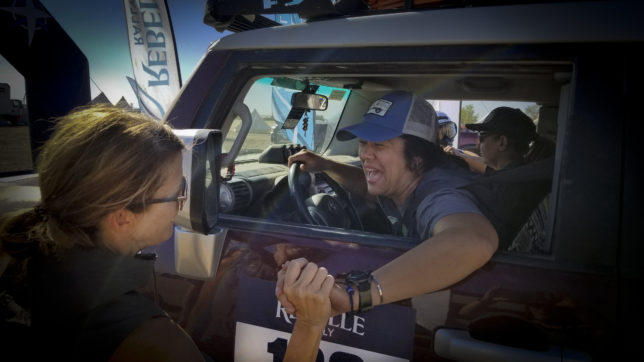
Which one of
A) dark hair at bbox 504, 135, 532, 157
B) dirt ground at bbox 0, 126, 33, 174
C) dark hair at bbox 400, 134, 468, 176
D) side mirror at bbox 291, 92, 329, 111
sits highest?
side mirror at bbox 291, 92, 329, 111

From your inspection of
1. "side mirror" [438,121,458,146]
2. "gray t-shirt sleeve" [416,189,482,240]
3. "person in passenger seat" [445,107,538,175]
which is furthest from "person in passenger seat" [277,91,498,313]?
"side mirror" [438,121,458,146]

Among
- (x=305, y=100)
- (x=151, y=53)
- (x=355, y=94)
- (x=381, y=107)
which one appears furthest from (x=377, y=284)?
(x=151, y=53)

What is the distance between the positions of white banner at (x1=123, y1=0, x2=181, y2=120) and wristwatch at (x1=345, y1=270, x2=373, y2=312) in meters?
5.89

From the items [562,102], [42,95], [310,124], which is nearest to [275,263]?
[562,102]

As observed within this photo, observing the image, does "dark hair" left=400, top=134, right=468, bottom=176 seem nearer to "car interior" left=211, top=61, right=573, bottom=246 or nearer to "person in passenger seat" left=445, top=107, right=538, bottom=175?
"car interior" left=211, top=61, right=573, bottom=246

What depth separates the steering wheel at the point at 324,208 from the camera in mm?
1840

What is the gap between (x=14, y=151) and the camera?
16.7 metres

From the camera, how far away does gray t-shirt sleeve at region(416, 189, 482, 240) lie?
134 centimetres

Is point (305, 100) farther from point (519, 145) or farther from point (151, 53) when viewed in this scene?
point (151, 53)

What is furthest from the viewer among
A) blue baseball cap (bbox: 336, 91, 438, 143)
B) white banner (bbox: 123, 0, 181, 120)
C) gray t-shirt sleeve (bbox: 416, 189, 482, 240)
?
white banner (bbox: 123, 0, 181, 120)

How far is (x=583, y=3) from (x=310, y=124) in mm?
2431

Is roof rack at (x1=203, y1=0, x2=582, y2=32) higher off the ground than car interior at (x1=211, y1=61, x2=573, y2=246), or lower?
higher

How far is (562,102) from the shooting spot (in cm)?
135

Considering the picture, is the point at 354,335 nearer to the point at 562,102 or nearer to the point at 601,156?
the point at 601,156
